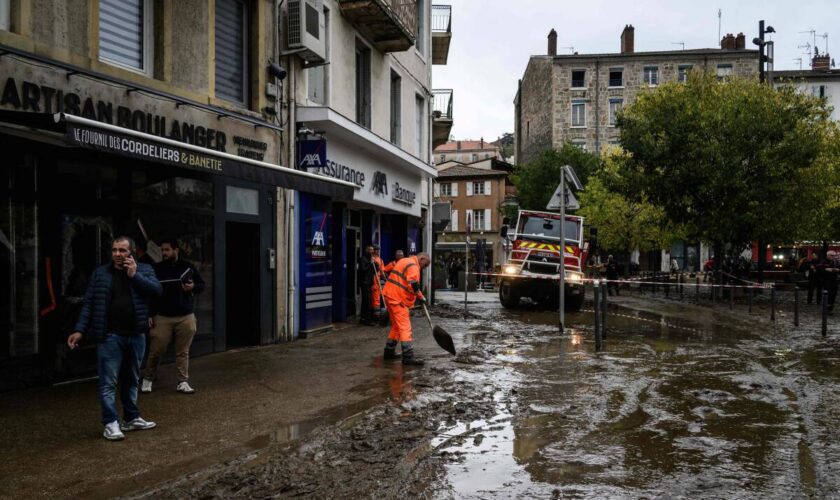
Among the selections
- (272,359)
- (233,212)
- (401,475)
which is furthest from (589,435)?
(233,212)

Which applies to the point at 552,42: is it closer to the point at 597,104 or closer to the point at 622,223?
the point at 597,104

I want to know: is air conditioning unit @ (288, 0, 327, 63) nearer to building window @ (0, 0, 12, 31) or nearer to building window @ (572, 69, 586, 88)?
building window @ (0, 0, 12, 31)

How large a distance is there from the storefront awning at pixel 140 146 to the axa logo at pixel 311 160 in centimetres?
279

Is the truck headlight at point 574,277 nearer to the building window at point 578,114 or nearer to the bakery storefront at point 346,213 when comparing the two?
the bakery storefront at point 346,213

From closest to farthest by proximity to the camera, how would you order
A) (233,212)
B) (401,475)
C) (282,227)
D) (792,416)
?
(401,475)
(792,416)
(233,212)
(282,227)

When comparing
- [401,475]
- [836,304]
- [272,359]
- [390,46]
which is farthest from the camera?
[836,304]

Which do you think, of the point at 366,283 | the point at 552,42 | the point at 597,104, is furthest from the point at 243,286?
the point at 552,42

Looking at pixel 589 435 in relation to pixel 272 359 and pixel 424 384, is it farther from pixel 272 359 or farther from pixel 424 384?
pixel 272 359

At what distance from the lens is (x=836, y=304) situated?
2522 centimetres

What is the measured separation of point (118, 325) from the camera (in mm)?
5922

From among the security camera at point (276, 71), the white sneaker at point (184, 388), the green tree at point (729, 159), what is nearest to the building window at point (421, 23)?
the green tree at point (729, 159)

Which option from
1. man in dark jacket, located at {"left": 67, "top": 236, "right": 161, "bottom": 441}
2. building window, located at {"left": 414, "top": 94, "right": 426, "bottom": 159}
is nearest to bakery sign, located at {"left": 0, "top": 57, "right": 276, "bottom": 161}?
man in dark jacket, located at {"left": 67, "top": 236, "right": 161, "bottom": 441}

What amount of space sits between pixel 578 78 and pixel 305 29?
48.9 meters

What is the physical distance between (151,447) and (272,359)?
4.87m
